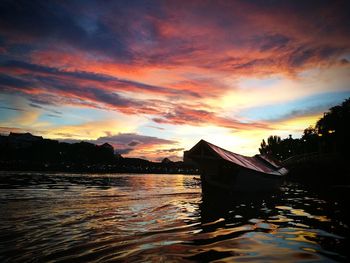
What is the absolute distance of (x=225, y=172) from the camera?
70.1ft

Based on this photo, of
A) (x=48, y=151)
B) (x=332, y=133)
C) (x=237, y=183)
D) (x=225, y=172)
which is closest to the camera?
(x=237, y=183)

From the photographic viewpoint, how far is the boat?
1844cm

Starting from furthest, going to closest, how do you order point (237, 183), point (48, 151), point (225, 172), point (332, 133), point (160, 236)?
point (48, 151), point (332, 133), point (225, 172), point (237, 183), point (160, 236)

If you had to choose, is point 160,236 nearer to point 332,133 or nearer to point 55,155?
point 332,133

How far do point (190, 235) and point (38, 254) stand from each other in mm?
4554

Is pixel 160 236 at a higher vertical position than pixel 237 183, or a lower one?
lower

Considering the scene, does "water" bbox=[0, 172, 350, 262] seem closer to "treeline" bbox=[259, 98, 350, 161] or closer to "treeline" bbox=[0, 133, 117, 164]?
"treeline" bbox=[259, 98, 350, 161]

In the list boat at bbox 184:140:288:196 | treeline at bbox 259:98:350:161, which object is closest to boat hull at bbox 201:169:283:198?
boat at bbox 184:140:288:196

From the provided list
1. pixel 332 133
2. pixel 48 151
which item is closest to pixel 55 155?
pixel 48 151

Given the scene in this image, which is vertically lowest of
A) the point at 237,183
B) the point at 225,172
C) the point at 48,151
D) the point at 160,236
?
the point at 160,236

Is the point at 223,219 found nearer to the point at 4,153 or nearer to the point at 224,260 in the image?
the point at 224,260

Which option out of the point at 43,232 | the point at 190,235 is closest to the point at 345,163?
the point at 190,235

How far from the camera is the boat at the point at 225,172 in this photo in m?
18.4

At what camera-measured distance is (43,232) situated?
7680 mm
